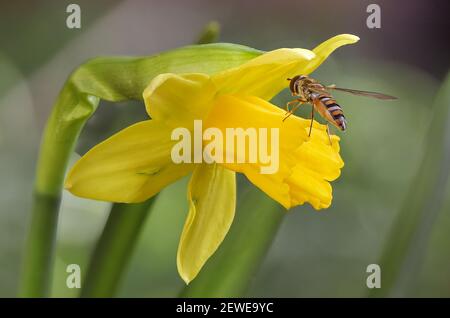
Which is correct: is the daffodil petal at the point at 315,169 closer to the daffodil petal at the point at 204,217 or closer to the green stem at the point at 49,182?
the daffodil petal at the point at 204,217

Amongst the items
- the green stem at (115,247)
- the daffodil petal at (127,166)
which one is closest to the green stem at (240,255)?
the green stem at (115,247)

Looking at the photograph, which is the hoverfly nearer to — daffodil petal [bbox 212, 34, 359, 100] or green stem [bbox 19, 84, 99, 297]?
daffodil petal [bbox 212, 34, 359, 100]

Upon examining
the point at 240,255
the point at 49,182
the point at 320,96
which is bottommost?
the point at 240,255

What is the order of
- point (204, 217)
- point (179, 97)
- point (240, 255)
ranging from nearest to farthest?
point (179, 97) < point (204, 217) < point (240, 255)

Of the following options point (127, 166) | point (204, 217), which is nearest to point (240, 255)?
point (204, 217)

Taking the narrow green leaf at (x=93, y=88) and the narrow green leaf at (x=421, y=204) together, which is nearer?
the narrow green leaf at (x=93, y=88)

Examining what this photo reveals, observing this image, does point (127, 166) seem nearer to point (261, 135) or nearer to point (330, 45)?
point (261, 135)

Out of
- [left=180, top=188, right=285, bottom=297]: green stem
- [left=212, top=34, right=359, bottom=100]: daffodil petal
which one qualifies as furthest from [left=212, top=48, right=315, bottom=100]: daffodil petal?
[left=180, top=188, right=285, bottom=297]: green stem
